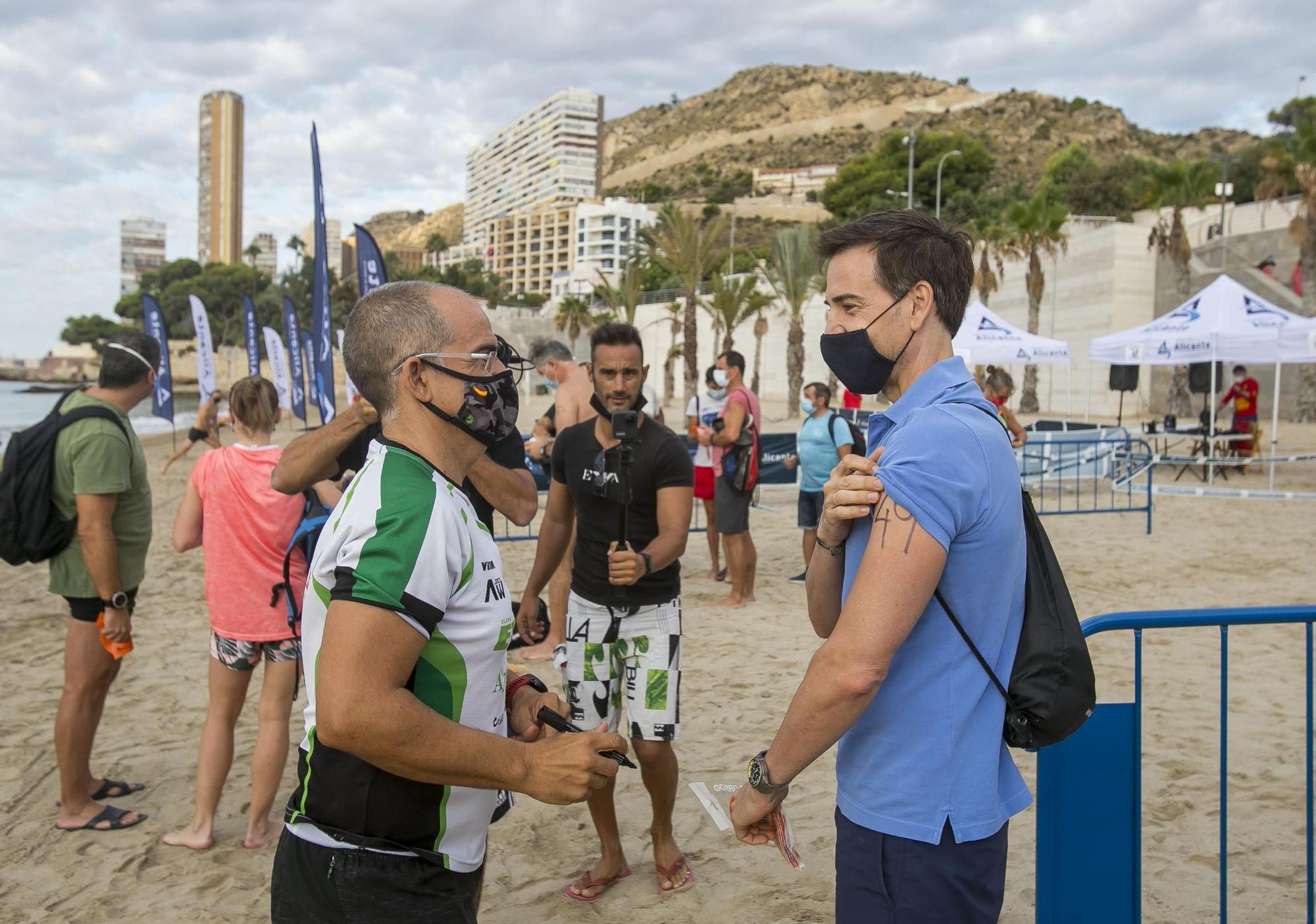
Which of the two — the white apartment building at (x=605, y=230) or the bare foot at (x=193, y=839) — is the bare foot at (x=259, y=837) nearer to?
the bare foot at (x=193, y=839)

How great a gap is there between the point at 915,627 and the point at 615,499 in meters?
2.11

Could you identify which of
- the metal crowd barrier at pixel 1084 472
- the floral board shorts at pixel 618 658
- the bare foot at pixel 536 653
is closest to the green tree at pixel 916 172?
the metal crowd barrier at pixel 1084 472

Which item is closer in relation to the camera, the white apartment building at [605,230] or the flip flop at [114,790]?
the flip flop at [114,790]

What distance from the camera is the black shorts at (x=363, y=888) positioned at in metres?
1.71

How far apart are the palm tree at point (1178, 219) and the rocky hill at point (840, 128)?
2613 inches

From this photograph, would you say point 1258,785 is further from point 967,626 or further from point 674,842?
point 967,626

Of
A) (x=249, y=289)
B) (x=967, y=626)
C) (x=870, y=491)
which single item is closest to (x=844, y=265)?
(x=870, y=491)

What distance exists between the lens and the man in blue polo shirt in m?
1.63

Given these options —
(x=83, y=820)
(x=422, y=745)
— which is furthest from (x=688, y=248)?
(x=422, y=745)

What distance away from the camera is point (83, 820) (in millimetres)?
4141

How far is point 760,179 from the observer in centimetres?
13350

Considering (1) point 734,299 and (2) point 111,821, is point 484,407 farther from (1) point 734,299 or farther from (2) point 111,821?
(1) point 734,299

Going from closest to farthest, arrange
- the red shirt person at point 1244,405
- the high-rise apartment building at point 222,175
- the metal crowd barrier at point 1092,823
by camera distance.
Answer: the metal crowd barrier at point 1092,823, the red shirt person at point 1244,405, the high-rise apartment building at point 222,175

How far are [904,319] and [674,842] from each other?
2.72m
